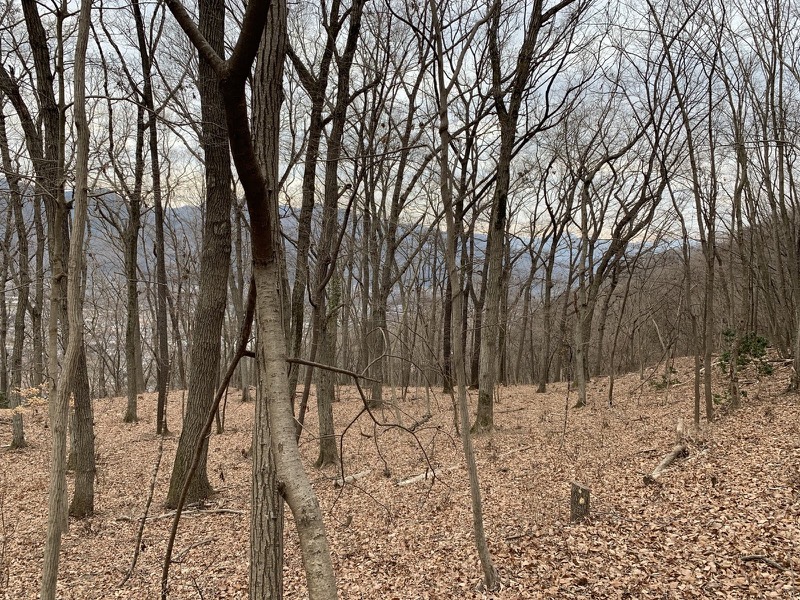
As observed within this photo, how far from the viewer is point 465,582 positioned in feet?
14.6

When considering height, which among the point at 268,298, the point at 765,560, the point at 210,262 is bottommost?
the point at 765,560

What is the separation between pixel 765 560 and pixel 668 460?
2.78 metres

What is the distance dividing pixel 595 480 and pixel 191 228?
15.4 metres

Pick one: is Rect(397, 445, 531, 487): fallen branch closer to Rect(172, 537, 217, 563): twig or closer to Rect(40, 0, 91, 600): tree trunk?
Rect(172, 537, 217, 563): twig

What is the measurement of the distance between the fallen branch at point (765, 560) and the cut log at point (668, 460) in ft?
6.45

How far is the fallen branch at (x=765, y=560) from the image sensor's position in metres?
3.79

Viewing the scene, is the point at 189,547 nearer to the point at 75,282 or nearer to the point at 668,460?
the point at 75,282

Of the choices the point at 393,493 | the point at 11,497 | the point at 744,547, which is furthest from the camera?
the point at 11,497

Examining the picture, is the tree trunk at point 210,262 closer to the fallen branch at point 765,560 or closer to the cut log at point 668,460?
the cut log at point 668,460

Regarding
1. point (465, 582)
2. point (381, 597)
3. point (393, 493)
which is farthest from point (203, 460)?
point (465, 582)

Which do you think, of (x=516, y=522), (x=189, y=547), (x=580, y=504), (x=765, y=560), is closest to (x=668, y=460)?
(x=580, y=504)

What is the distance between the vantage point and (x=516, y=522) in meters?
5.54

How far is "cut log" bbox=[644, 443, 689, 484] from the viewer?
235 inches

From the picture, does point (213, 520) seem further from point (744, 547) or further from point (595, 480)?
point (744, 547)
